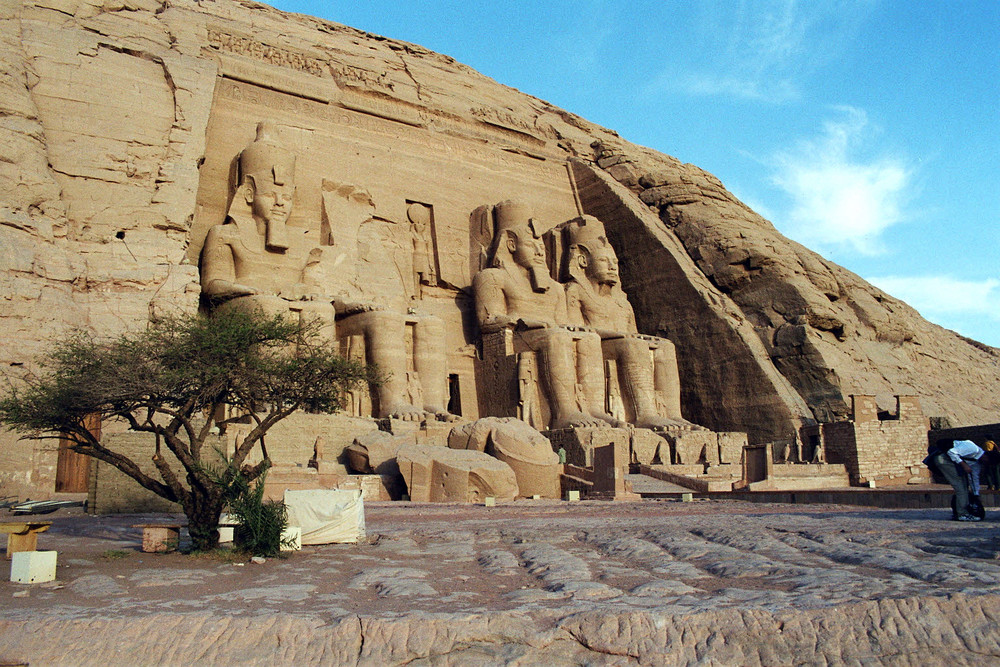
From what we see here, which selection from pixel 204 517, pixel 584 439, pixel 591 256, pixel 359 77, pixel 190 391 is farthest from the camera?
pixel 359 77

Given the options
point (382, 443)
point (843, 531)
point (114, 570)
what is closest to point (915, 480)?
point (382, 443)

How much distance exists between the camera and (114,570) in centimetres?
405

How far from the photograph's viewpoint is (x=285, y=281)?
1394cm

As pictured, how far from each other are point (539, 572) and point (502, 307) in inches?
455

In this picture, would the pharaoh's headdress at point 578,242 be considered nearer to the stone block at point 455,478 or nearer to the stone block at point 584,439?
the stone block at point 584,439

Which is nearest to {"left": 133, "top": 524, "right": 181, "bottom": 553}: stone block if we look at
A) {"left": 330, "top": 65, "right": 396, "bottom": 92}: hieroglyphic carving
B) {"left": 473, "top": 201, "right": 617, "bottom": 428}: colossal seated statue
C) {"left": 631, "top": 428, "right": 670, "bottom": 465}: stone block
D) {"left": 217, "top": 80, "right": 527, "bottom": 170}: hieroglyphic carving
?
{"left": 473, "top": 201, "right": 617, "bottom": 428}: colossal seated statue

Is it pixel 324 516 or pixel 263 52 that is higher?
pixel 263 52

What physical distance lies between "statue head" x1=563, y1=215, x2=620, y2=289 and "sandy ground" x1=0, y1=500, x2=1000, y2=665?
419 inches

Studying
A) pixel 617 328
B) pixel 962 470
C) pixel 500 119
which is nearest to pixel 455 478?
pixel 962 470

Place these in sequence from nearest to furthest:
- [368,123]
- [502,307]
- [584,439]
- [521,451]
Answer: [521,451]
[584,439]
[502,307]
[368,123]

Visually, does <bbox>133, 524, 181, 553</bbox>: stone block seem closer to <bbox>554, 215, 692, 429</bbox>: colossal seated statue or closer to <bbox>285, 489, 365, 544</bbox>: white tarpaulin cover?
<bbox>285, 489, 365, 544</bbox>: white tarpaulin cover

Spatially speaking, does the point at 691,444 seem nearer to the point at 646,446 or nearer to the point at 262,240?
the point at 646,446

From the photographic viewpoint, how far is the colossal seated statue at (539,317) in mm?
14203

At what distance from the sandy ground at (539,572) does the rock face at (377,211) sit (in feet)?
19.0
